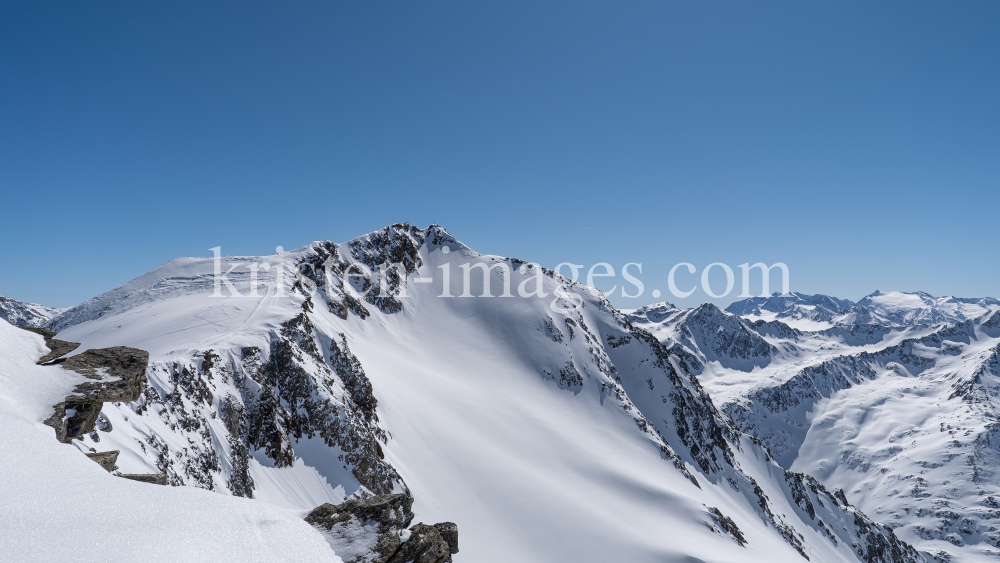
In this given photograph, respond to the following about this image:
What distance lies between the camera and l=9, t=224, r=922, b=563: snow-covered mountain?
35.4m

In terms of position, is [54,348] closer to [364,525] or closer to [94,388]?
[94,388]

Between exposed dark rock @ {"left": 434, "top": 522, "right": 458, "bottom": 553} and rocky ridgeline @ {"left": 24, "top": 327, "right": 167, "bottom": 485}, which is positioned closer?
rocky ridgeline @ {"left": 24, "top": 327, "right": 167, "bottom": 485}

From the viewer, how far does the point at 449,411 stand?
7000 cm

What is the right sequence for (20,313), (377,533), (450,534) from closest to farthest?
(377,533) → (450,534) → (20,313)

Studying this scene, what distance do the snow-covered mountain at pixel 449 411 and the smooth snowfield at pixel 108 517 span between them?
817 cm

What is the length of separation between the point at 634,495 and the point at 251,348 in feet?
203

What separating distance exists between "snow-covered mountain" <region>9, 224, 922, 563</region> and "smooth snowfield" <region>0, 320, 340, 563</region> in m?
8.17

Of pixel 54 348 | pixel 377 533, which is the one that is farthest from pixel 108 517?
pixel 54 348

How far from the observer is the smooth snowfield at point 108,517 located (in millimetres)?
8117

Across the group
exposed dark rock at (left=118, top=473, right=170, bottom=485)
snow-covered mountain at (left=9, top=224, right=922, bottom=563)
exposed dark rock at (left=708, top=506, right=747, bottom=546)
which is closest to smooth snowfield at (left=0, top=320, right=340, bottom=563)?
exposed dark rock at (left=118, top=473, right=170, bottom=485)

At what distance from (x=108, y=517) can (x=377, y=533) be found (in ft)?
19.7

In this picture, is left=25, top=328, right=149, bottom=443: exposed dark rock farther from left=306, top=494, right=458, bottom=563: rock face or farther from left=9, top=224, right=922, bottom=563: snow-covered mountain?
left=306, top=494, right=458, bottom=563: rock face

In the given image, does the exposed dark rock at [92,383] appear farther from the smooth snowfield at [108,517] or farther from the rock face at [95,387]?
the smooth snowfield at [108,517]

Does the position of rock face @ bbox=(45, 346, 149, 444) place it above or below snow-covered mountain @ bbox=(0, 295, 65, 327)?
below
